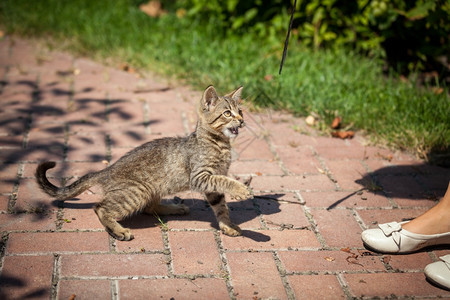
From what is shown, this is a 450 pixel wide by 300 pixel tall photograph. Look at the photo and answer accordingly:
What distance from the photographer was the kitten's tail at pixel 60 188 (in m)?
3.99

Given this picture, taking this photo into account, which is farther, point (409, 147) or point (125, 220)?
point (409, 147)

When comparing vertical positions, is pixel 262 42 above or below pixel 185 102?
above

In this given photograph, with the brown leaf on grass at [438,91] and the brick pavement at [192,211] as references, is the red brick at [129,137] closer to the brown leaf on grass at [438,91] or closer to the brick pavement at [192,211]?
the brick pavement at [192,211]

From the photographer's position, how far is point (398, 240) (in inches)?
152

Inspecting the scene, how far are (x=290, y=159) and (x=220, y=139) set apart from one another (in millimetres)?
1269

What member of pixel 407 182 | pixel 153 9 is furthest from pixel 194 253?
pixel 153 9

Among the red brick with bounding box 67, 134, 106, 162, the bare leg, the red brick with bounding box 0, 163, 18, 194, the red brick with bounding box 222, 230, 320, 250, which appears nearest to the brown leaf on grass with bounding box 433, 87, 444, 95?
the bare leg

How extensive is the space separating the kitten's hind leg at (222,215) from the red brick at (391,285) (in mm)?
903

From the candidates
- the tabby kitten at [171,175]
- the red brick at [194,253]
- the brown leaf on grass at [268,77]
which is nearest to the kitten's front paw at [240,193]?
the tabby kitten at [171,175]

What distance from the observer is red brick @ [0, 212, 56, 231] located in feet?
13.0

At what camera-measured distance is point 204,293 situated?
3.38 m

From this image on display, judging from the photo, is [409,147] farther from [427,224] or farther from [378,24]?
[378,24]

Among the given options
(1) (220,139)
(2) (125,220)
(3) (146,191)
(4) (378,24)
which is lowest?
(2) (125,220)


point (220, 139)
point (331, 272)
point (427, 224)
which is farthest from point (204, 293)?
point (427, 224)
